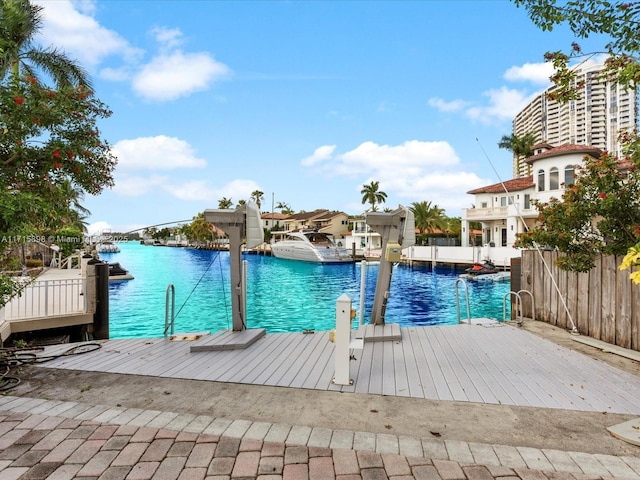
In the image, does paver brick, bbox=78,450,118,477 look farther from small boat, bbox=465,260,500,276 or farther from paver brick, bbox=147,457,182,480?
small boat, bbox=465,260,500,276

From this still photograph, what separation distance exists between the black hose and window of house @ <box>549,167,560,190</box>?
3080 cm

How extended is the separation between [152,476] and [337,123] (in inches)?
808

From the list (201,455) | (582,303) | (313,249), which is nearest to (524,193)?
(313,249)

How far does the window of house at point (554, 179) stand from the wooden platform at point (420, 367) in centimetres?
2587

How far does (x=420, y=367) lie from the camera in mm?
4480

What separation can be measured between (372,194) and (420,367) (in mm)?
58995

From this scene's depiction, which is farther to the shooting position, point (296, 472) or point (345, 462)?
point (345, 462)

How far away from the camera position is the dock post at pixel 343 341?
3918mm

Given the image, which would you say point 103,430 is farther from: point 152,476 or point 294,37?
point 294,37

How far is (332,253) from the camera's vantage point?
126 ft

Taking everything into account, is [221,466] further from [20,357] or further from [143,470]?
[20,357]

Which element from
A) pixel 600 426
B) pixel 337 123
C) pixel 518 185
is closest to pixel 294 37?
pixel 337 123

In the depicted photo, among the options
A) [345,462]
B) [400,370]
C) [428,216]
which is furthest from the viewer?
[428,216]

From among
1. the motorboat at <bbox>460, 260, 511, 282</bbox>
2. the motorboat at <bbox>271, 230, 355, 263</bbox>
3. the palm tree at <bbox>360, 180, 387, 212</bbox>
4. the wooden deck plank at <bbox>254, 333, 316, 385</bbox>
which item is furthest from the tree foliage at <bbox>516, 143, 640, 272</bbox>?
the palm tree at <bbox>360, 180, 387, 212</bbox>
